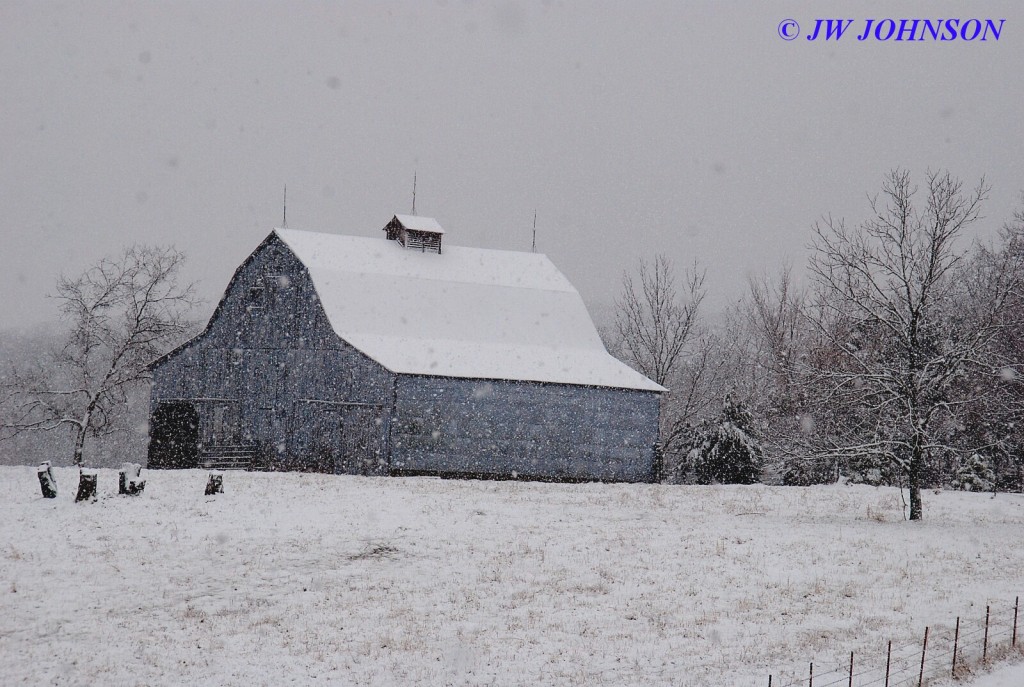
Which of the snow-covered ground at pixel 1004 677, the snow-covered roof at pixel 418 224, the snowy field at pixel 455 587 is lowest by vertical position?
the snowy field at pixel 455 587

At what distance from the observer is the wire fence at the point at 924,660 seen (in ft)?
32.9

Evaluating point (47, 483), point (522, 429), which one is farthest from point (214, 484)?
point (522, 429)

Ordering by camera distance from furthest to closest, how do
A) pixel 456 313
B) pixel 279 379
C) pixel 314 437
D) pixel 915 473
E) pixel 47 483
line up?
1. pixel 456 313
2. pixel 279 379
3. pixel 314 437
4. pixel 915 473
5. pixel 47 483

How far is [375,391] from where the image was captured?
94.7ft

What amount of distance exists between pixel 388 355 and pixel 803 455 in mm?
14436

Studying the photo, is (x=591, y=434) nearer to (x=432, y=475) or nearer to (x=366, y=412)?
(x=432, y=475)

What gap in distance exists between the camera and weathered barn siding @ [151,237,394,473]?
29.1 meters

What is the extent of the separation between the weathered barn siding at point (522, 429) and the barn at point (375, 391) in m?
0.04

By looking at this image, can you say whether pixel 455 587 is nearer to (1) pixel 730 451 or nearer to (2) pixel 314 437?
(2) pixel 314 437

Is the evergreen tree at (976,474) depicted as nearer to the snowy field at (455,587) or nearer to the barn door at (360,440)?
the snowy field at (455,587)

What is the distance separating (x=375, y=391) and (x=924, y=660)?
20.5 metres

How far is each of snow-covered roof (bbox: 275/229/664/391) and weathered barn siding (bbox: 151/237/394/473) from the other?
2.68 feet

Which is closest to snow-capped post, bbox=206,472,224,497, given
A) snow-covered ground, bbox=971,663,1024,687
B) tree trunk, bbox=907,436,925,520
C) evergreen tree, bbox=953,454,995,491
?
tree trunk, bbox=907,436,925,520

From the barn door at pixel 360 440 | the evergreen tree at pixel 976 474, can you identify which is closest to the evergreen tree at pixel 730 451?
the evergreen tree at pixel 976 474
